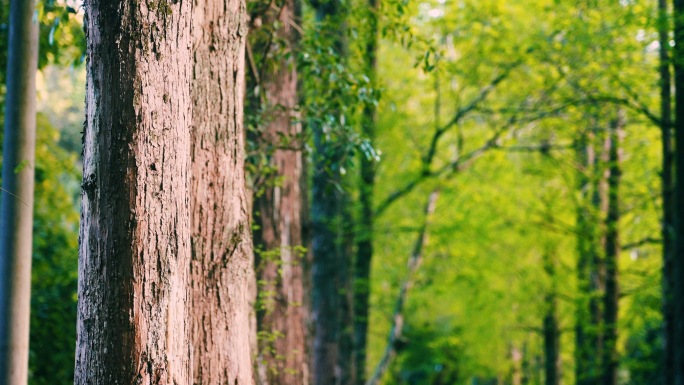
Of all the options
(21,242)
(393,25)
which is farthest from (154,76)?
(393,25)

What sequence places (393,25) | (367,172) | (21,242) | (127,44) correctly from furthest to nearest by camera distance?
(367,172), (393,25), (21,242), (127,44)

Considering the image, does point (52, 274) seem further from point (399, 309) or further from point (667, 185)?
point (667, 185)

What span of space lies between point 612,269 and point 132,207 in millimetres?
15237

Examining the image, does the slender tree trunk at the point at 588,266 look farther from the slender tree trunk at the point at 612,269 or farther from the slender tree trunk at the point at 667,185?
the slender tree trunk at the point at 667,185

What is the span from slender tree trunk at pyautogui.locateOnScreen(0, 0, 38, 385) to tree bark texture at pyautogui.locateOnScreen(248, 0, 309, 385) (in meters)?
2.24

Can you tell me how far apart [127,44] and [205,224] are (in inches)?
53.2

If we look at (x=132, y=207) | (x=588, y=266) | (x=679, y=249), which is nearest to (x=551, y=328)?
(x=588, y=266)

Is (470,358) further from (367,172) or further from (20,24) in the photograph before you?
(20,24)

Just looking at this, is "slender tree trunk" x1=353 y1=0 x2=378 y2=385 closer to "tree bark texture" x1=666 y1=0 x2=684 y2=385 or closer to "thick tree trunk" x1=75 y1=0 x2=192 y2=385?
"tree bark texture" x1=666 y1=0 x2=684 y2=385

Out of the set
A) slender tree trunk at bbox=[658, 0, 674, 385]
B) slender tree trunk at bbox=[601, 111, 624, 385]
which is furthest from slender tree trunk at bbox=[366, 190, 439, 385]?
slender tree trunk at bbox=[658, 0, 674, 385]

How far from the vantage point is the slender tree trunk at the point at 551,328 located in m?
20.1

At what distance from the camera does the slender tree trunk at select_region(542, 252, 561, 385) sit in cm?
2008

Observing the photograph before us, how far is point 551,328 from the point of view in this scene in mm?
21281

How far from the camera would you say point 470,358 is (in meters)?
26.8
